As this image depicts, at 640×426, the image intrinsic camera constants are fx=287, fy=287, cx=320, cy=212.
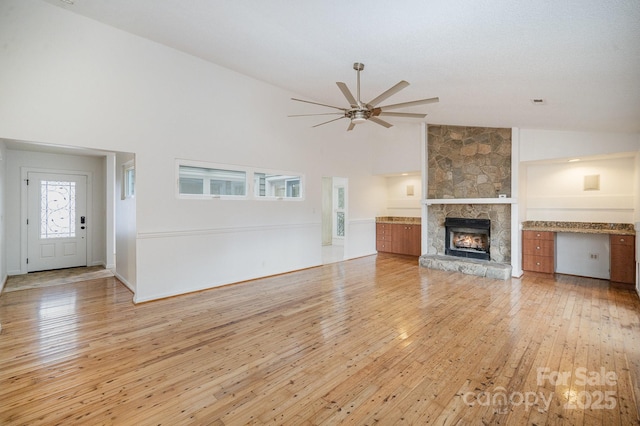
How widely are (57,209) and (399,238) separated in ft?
27.8

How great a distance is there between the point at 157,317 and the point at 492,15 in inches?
190

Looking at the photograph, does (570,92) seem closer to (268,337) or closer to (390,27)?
(390,27)

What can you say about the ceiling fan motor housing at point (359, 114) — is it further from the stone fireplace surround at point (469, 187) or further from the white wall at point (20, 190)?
the white wall at point (20, 190)

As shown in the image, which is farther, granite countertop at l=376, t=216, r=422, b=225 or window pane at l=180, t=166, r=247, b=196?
granite countertop at l=376, t=216, r=422, b=225

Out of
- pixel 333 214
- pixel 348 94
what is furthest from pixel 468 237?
pixel 348 94

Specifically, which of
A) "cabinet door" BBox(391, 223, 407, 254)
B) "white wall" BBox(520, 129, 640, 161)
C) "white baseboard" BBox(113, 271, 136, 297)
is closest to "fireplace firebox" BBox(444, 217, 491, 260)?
"cabinet door" BBox(391, 223, 407, 254)

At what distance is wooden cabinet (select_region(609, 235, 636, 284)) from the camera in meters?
5.05

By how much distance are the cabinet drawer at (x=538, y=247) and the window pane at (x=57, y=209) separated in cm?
1008

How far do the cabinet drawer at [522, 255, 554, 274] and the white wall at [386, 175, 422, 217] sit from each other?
10.1 feet

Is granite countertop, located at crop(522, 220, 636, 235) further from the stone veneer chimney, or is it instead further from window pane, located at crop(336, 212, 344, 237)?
window pane, located at crop(336, 212, 344, 237)

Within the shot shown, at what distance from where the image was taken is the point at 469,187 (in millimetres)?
6684

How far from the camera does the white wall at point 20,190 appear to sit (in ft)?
19.0

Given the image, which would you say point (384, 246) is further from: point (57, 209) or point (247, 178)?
point (57, 209)

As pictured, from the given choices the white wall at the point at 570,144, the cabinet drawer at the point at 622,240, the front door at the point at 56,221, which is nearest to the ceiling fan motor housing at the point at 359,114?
the white wall at the point at 570,144
